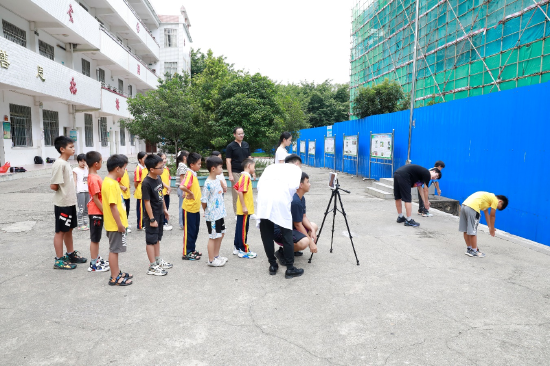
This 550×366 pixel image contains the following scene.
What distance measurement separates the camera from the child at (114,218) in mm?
3824

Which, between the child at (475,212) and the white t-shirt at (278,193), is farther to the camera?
the child at (475,212)

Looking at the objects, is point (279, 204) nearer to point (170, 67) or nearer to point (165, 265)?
point (165, 265)

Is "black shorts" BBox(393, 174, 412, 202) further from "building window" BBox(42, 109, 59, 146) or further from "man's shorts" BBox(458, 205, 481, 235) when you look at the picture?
"building window" BBox(42, 109, 59, 146)

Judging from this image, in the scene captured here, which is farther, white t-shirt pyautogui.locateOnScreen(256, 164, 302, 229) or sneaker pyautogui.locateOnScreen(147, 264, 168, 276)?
sneaker pyautogui.locateOnScreen(147, 264, 168, 276)

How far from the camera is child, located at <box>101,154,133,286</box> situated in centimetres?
382

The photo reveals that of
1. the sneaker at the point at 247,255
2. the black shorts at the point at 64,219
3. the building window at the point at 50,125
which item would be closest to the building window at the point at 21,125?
the building window at the point at 50,125

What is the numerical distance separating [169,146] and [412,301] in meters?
13.4

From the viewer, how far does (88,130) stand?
72.0 ft

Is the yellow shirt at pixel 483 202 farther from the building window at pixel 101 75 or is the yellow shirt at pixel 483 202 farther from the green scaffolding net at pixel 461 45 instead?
the building window at pixel 101 75

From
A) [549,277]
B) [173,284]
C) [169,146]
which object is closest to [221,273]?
[173,284]

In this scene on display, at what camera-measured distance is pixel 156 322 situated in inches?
123

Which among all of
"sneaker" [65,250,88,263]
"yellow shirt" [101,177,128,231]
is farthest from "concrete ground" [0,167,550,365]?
"yellow shirt" [101,177,128,231]

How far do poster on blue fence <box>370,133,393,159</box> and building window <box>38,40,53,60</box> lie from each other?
15392 millimetres

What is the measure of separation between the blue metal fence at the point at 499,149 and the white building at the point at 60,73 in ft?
44.2
